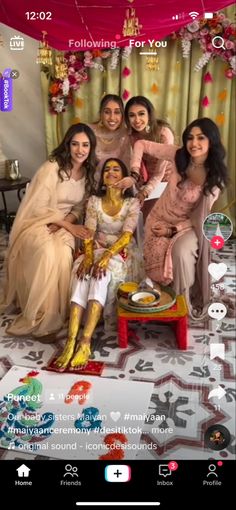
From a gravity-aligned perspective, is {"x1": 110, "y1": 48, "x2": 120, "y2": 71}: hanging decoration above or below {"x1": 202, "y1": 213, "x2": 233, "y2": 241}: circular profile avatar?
above

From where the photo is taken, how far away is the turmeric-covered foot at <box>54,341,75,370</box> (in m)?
1.26

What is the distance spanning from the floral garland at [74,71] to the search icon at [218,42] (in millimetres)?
154

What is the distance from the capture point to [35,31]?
0.80 m

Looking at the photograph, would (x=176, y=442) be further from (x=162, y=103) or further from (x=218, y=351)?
(x=162, y=103)

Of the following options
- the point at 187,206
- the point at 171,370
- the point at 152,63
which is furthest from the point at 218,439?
the point at 152,63

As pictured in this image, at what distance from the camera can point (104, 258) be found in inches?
57.6

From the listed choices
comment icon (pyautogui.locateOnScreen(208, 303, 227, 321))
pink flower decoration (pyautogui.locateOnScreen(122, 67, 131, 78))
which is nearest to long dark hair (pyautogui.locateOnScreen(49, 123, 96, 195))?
pink flower decoration (pyautogui.locateOnScreen(122, 67, 131, 78))

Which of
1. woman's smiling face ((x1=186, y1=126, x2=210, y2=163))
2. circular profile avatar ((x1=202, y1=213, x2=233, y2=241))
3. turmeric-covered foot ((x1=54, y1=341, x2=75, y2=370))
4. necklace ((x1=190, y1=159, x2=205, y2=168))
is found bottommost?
turmeric-covered foot ((x1=54, y1=341, x2=75, y2=370))

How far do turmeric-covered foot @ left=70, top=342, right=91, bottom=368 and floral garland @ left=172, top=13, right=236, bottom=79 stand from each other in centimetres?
83

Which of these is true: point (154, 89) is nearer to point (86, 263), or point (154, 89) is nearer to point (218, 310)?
point (218, 310)

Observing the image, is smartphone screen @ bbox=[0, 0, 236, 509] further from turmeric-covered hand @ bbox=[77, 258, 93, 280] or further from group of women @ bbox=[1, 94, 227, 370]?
turmeric-covered hand @ bbox=[77, 258, 93, 280]

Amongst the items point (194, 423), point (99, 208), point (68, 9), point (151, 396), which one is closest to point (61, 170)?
point (99, 208)

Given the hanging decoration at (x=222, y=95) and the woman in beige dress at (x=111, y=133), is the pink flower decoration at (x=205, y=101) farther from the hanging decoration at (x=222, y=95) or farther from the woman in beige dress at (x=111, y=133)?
the woman in beige dress at (x=111, y=133)
